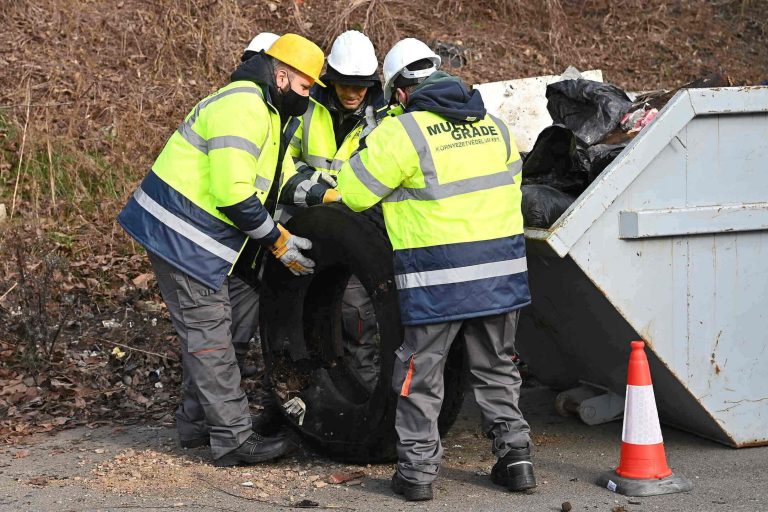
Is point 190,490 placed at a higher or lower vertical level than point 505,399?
lower

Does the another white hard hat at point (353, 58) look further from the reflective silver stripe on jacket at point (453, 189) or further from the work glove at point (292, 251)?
the reflective silver stripe on jacket at point (453, 189)

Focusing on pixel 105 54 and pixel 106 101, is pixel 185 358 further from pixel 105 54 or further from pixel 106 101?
pixel 105 54

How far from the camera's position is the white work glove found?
4695 mm

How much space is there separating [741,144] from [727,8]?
7881 millimetres

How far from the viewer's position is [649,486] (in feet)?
13.1

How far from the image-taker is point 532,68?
33.9ft

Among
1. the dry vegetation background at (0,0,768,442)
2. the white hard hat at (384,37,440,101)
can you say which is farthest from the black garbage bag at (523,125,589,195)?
the dry vegetation background at (0,0,768,442)

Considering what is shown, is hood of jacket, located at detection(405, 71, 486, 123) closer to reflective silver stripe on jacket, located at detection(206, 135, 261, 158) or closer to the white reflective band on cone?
reflective silver stripe on jacket, located at detection(206, 135, 261, 158)

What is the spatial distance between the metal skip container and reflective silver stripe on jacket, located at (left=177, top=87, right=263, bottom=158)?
121cm

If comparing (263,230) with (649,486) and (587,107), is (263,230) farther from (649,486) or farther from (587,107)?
(649,486)

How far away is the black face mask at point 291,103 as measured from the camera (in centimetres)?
457

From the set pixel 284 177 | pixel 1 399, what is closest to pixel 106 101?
pixel 1 399

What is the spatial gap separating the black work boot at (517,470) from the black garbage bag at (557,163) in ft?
3.84

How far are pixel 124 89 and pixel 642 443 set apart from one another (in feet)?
21.7
